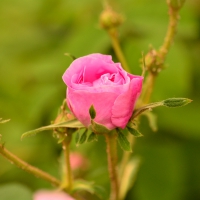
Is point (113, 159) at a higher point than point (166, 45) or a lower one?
lower

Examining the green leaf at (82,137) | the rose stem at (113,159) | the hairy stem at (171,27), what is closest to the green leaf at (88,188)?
the rose stem at (113,159)

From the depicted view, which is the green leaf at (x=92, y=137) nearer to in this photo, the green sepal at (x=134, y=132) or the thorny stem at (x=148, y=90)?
the green sepal at (x=134, y=132)

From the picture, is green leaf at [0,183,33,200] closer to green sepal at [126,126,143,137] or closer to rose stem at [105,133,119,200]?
rose stem at [105,133,119,200]

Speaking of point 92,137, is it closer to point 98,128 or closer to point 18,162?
point 98,128

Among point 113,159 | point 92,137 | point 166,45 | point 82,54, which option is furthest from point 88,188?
point 82,54

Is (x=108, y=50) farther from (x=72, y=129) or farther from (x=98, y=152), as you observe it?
(x=72, y=129)

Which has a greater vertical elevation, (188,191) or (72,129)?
(72,129)

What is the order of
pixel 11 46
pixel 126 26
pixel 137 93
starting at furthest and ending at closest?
pixel 11 46, pixel 126 26, pixel 137 93

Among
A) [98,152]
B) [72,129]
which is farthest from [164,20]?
[72,129]
